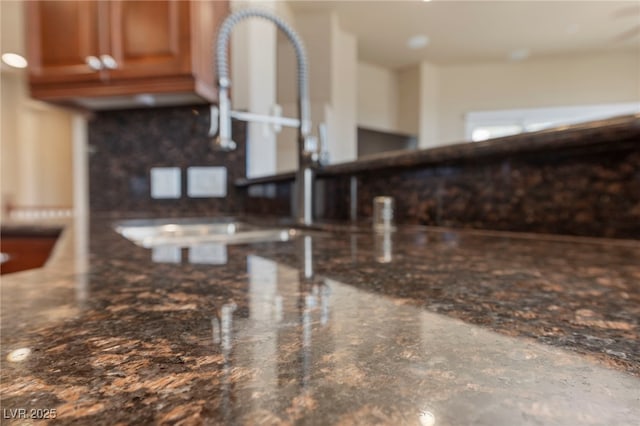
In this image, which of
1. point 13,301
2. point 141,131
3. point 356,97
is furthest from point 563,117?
point 13,301

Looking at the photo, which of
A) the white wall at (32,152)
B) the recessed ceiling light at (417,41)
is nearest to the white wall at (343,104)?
the recessed ceiling light at (417,41)

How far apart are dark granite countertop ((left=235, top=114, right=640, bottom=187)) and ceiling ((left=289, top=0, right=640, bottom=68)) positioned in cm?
58

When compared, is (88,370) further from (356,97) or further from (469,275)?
(356,97)

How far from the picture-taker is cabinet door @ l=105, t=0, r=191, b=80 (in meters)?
1.50

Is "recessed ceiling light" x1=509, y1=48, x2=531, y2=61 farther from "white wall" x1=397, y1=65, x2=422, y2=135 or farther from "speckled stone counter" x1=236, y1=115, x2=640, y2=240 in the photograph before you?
"speckled stone counter" x1=236, y1=115, x2=640, y2=240

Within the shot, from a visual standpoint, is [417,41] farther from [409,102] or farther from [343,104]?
[409,102]

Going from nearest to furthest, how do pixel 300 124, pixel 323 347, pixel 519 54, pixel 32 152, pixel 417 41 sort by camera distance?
pixel 323 347
pixel 300 124
pixel 417 41
pixel 519 54
pixel 32 152

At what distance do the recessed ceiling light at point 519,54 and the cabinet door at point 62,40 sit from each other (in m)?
2.39

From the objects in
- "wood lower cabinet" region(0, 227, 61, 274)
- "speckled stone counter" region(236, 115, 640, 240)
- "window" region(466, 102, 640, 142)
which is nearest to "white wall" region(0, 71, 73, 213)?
"wood lower cabinet" region(0, 227, 61, 274)

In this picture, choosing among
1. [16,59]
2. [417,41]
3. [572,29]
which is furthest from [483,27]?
[16,59]

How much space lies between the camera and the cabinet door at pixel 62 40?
61.5 inches

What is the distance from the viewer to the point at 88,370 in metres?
0.15

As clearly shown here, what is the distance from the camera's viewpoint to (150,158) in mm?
1918

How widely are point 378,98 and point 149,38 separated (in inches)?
90.9
